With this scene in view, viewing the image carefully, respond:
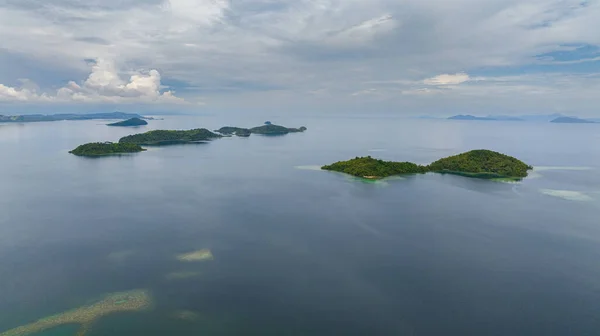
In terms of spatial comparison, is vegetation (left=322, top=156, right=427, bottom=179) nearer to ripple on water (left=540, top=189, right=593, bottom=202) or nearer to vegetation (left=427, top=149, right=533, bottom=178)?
vegetation (left=427, top=149, right=533, bottom=178)

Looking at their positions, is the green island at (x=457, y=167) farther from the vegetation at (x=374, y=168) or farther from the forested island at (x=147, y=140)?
the forested island at (x=147, y=140)

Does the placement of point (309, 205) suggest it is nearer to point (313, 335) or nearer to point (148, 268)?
point (148, 268)

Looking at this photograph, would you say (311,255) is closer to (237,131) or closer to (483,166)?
(483,166)

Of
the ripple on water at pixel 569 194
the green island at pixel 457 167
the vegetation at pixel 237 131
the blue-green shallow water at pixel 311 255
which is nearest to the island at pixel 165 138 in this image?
the vegetation at pixel 237 131

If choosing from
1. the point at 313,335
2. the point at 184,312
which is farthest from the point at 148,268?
the point at 313,335

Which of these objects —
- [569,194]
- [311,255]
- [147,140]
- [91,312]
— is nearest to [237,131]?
[147,140]
